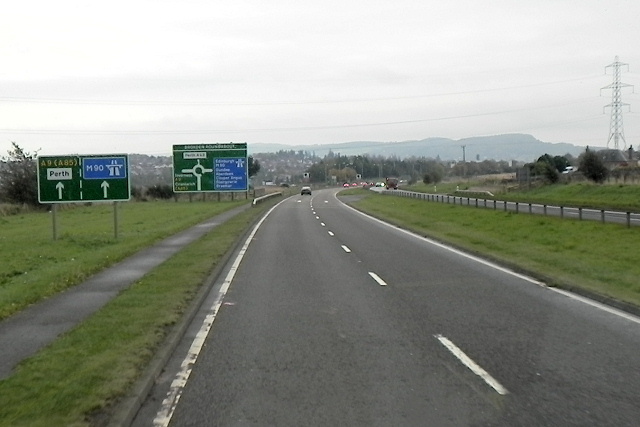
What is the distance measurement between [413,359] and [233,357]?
2.10m

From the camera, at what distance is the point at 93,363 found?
874cm

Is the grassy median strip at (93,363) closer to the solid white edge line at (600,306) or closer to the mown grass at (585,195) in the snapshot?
the solid white edge line at (600,306)

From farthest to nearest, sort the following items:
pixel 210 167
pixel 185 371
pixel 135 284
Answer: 1. pixel 210 167
2. pixel 135 284
3. pixel 185 371

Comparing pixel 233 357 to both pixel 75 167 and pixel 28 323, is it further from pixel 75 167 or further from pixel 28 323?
pixel 75 167

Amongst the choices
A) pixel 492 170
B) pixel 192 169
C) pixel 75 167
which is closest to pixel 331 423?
pixel 75 167

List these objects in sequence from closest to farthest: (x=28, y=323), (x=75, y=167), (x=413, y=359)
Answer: (x=413, y=359), (x=28, y=323), (x=75, y=167)

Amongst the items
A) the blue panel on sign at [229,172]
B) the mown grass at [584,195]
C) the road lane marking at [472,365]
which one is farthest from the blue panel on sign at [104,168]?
the mown grass at [584,195]

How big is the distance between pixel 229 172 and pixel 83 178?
1429 cm

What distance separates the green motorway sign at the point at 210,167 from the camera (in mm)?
45722

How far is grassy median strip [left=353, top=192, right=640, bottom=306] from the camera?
1614 centimetres

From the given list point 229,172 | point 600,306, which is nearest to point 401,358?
point 600,306

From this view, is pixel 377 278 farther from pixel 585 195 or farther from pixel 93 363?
pixel 585 195

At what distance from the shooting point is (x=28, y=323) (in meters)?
11.8

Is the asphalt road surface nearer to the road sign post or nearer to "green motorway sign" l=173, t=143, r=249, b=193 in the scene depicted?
the road sign post
